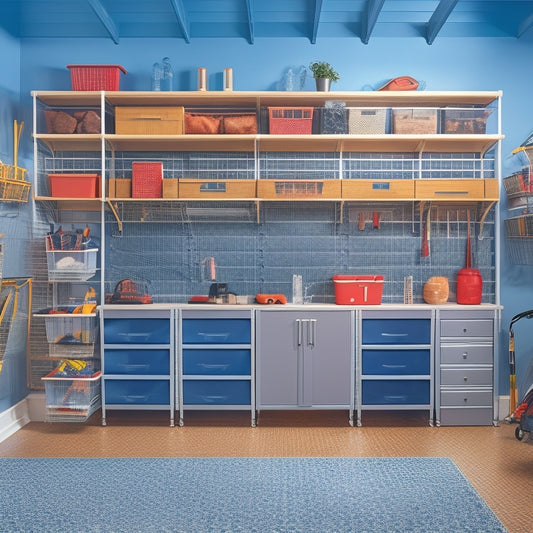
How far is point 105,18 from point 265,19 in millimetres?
1257

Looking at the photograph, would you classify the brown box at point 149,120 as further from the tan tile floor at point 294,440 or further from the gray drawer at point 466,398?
the gray drawer at point 466,398

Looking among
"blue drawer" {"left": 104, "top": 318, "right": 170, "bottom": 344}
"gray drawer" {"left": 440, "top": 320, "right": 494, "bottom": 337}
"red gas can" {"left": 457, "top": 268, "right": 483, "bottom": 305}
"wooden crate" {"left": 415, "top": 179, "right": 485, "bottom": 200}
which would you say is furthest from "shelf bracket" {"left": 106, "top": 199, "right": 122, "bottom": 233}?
"red gas can" {"left": 457, "top": 268, "right": 483, "bottom": 305}

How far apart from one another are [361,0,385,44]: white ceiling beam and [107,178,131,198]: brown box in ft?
7.28

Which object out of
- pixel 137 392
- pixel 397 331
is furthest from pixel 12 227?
pixel 397 331

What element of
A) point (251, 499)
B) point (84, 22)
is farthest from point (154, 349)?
point (84, 22)

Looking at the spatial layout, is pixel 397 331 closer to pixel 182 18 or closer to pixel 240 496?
pixel 240 496

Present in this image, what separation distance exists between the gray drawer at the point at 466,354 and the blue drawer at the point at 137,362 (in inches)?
83.6

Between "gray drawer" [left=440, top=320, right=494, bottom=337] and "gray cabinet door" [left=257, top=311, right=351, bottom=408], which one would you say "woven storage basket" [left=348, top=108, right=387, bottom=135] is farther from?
"gray drawer" [left=440, top=320, right=494, bottom=337]

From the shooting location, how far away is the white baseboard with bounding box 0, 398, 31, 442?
420 centimetres

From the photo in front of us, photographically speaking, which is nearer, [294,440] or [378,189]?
[294,440]

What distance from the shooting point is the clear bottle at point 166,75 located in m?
4.63

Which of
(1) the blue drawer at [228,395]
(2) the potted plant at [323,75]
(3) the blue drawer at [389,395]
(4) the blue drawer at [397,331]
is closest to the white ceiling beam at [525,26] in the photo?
(2) the potted plant at [323,75]

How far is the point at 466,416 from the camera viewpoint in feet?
14.4

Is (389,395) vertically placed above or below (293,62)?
below
